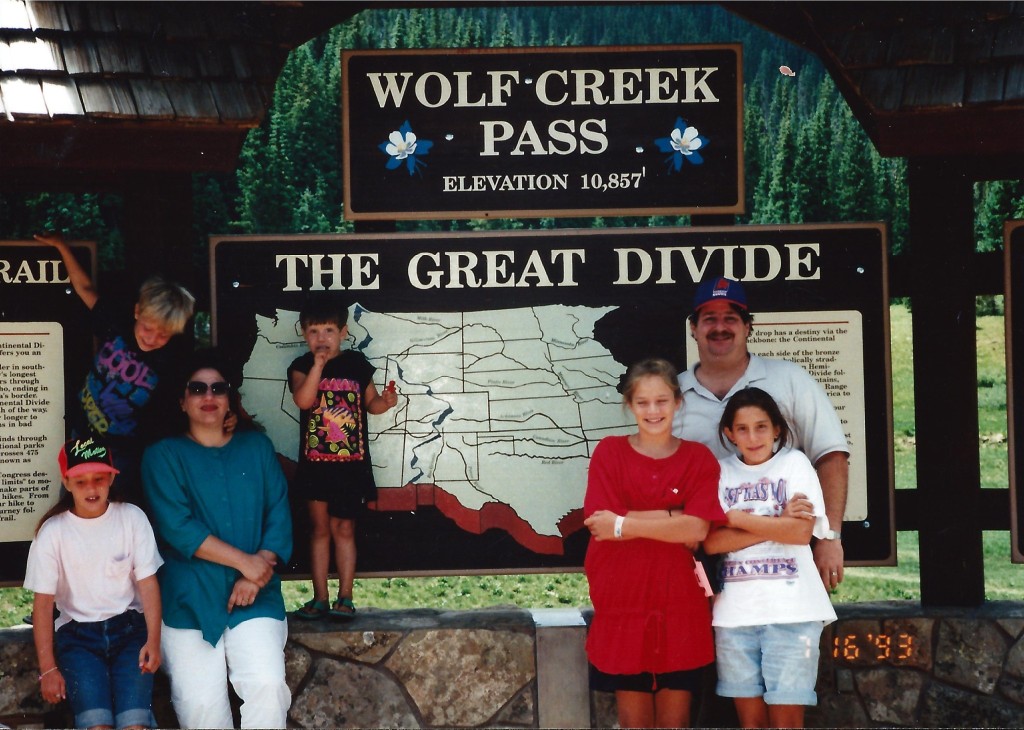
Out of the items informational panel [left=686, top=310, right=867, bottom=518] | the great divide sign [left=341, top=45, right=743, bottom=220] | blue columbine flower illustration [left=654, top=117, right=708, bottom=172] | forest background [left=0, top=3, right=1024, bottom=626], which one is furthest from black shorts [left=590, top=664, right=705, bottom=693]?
forest background [left=0, top=3, right=1024, bottom=626]

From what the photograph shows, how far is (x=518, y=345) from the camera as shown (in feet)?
16.8

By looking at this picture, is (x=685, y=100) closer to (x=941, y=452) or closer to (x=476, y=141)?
(x=476, y=141)

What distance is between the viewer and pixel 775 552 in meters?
4.04

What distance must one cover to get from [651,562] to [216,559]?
1722 millimetres

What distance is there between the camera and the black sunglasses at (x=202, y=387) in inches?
167

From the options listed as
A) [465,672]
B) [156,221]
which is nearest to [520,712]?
[465,672]

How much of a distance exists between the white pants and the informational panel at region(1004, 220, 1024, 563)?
3.51 meters

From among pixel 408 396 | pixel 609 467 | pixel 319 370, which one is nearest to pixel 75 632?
pixel 319 370

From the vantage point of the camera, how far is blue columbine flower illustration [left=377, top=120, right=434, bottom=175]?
5.12 m

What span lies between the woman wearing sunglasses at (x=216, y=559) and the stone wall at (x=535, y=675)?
0.56m

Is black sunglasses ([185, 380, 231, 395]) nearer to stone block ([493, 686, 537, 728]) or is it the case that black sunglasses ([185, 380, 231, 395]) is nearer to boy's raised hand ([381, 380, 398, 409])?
boy's raised hand ([381, 380, 398, 409])

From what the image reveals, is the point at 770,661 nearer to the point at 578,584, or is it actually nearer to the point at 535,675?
the point at 535,675

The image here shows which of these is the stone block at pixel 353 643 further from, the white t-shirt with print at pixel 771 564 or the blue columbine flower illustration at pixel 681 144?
the blue columbine flower illustration at pixel 681 144

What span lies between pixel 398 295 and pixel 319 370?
610mm
